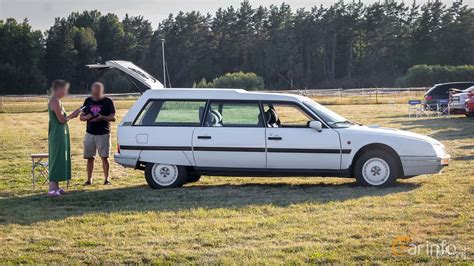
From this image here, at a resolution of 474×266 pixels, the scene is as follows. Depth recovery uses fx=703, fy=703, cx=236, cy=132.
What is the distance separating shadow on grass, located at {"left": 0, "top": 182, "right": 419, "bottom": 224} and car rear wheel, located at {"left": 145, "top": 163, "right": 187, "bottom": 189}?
→ 181mm

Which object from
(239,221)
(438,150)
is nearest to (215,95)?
(239,221)

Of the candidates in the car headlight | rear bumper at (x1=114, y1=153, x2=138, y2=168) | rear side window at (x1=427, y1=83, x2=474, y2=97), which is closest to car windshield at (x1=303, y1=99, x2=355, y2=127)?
the car headlight

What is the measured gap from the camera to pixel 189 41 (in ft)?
292

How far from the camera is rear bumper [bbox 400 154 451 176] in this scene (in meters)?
10.2

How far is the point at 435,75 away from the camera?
71.5 meters

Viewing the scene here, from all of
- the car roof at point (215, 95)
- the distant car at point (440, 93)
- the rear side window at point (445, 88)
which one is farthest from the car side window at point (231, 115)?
the rear side window at point (445, 88)

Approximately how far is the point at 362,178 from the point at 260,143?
159 cm

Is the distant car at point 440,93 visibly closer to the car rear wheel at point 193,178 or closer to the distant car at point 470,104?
the distant car at point 470,104

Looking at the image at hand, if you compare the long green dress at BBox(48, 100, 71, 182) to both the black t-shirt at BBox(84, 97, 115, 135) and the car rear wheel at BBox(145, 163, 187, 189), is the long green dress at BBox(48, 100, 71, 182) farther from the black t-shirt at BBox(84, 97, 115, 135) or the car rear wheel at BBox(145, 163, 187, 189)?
the car rear wheel at BBox(145, 163, 187, 189)

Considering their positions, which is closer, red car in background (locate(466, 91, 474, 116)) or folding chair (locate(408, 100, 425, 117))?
red car in background (locate(466, 91, 474, 116))

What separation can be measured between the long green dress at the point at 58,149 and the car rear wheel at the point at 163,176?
127 cm

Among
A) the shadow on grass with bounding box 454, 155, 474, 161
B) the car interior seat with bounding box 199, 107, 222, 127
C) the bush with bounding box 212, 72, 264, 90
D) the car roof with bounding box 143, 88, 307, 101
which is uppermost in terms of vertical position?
the bush with bounding box 212, 72, 264, 90

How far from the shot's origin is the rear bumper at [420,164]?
10.2 meters

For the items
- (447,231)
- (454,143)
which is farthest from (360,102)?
(447,231)
